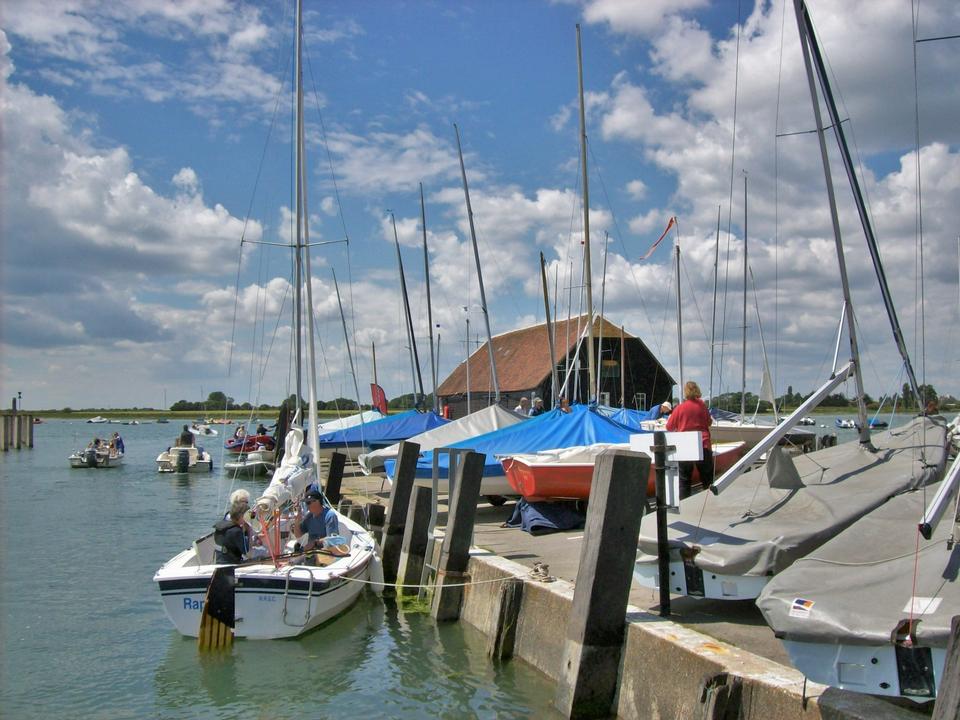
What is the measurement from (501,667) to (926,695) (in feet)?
16.5

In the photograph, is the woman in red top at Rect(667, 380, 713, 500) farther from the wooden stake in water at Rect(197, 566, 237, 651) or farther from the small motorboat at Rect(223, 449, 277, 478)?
the small motorboat at Rect(223, 449, 277, 478)

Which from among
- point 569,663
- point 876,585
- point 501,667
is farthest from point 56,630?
point 876,585

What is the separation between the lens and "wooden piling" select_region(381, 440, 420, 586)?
1437 cm

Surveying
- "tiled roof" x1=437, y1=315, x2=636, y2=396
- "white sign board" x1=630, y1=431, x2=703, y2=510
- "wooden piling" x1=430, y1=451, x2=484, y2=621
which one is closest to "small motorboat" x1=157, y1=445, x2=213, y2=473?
"tiled roof" x1=437, y1=315, x2=636, y2=396

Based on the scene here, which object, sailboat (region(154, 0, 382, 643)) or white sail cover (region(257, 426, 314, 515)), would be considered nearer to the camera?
sailboat (region(154, 0, 382, 643))

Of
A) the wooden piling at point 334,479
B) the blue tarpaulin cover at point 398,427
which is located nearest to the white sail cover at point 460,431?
the wooden piling at point 334,479

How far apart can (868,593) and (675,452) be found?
2.54 m

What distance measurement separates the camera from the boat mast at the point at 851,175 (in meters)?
10.0

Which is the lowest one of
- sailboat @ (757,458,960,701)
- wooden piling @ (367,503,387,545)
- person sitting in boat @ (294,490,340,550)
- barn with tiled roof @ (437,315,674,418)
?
wooden piling @ (367,503,387,545)

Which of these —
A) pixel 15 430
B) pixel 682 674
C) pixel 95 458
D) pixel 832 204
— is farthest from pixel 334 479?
pixel 15 430

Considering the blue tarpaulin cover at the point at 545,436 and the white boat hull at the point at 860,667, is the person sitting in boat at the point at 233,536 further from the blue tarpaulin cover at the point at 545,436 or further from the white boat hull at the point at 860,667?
the white boat hull at the point at 860,667

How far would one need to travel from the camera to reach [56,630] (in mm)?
12641

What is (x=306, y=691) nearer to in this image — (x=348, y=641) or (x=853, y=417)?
(x=348, y=641)

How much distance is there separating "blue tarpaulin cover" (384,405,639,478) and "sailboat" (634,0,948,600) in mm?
6890
